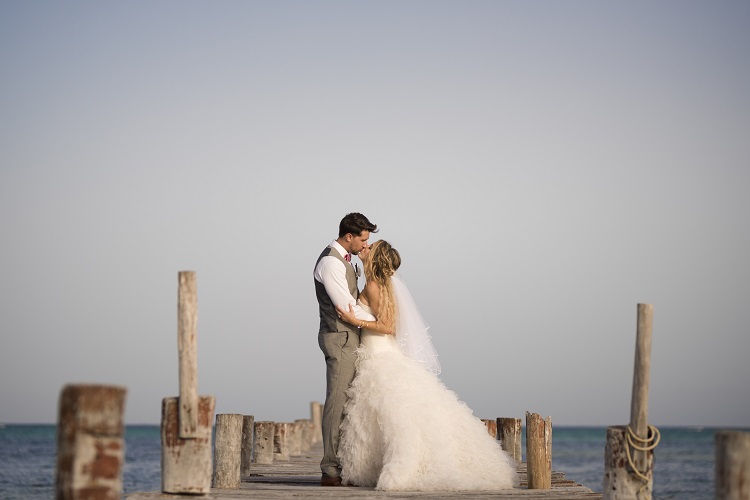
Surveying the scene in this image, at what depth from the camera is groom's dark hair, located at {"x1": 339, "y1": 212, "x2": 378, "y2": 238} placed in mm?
9500

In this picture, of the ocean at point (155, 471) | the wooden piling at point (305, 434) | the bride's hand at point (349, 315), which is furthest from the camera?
the ocean at point (155, 471)

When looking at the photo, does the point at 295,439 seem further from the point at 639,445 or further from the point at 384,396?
the point at 639,445

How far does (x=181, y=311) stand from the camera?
290 inches

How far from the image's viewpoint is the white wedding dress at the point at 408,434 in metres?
8.91

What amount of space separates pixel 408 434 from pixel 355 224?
2.07 metres

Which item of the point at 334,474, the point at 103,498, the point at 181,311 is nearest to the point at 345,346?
the point at 334,474

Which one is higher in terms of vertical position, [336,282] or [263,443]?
[336,282]

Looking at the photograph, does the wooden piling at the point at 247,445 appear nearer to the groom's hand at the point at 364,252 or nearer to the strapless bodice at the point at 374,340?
the strapless bodice at the point at 374,340

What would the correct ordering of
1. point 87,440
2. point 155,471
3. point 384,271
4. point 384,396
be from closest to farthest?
1. point 87,440
2. point 384,396
3. point 384,271
4. point 155,471

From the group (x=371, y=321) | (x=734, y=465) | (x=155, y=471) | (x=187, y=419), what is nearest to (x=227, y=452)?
(x=371, y=321)

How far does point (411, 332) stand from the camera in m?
9.76

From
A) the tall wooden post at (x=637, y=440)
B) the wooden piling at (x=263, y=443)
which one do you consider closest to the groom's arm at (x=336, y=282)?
the tall wooden post at (x=637, y=440)

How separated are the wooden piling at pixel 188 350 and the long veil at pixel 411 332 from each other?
9.20 ft

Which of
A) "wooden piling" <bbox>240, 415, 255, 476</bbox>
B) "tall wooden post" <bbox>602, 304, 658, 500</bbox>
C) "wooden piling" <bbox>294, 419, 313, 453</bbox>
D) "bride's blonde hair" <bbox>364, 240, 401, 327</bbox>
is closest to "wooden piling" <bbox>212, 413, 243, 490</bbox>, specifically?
"bride's blonde hair" <bbox>364, 240, 401, 327</bbox>
